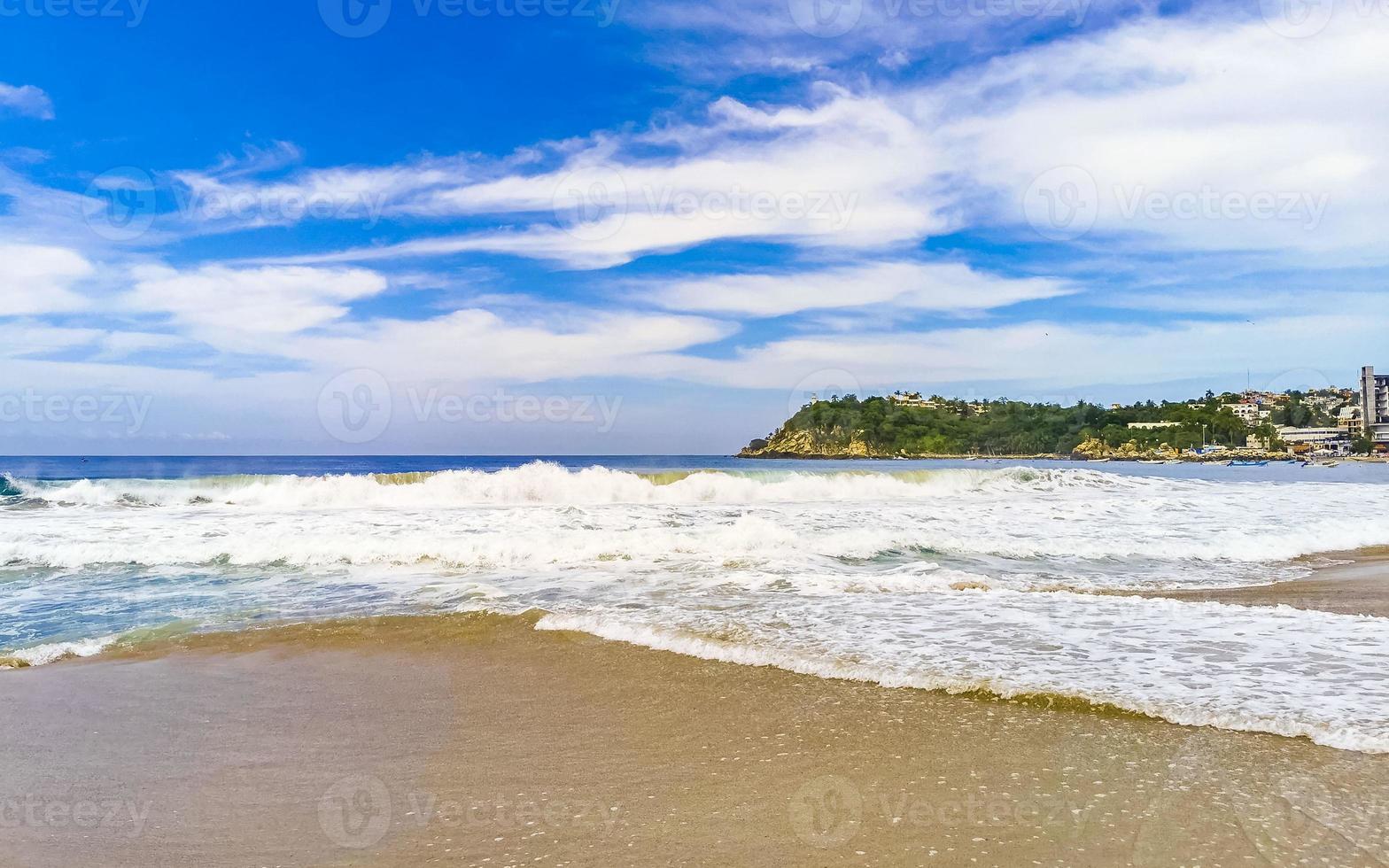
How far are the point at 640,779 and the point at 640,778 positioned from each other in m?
0.01

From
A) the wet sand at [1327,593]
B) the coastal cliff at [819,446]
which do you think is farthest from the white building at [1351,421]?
the wet sand at [1327,593]

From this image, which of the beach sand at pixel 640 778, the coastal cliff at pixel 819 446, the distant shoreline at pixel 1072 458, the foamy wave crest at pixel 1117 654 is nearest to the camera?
the beach sand at pixel 640 778

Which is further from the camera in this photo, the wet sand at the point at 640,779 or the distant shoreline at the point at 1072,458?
the distant shoreline at the point at 1072,458

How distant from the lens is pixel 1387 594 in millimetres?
8359

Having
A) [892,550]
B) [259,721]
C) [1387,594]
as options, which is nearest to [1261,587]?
[1387,594]

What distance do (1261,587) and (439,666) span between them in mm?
8950

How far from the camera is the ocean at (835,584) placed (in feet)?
16.6

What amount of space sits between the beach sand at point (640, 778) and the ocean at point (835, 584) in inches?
24.6

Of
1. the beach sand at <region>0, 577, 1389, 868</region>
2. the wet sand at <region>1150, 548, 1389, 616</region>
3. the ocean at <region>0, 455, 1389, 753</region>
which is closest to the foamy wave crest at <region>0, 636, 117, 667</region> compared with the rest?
the ocean at <region>0, 455, 1389, 753</region>

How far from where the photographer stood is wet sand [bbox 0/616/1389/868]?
2.91 metres

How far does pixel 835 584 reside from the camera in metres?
8.62

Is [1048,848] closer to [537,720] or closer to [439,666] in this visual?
[537,720]

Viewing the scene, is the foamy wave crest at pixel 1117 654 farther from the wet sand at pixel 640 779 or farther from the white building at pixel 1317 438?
the white building at pixel 1317 438

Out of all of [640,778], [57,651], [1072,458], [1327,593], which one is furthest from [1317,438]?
[57,651]
